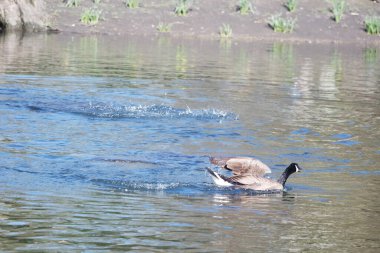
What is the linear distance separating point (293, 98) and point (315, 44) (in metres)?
16.1

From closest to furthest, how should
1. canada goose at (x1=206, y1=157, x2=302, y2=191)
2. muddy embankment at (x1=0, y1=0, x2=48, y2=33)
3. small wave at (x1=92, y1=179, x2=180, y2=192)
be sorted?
small wave at (x1=92, y1=179, x2=180, y2=192)
canada goose at (x1=206, y1=157, x2=302, y2=191)
muddy embankment at (x1=0, y1=0, x2=48, y2=33)

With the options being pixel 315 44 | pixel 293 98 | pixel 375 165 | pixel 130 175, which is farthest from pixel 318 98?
pixel 315 44

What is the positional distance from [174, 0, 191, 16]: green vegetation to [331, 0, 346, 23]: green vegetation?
5.66 metres

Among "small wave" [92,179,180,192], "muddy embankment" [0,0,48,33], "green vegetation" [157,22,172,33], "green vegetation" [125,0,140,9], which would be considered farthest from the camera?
"green vegetation" [125,0,140,9]

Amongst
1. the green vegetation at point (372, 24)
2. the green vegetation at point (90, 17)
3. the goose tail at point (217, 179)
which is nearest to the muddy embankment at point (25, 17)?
the green vegetation at point (90, 17)

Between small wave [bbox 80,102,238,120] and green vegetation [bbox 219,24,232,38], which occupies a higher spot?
green vegetation [bbox 219,24,232,38]

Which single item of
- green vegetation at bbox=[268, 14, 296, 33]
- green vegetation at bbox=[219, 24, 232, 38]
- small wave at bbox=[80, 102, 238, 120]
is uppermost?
green vegetation at bbox=[268, 14, 296, 33]

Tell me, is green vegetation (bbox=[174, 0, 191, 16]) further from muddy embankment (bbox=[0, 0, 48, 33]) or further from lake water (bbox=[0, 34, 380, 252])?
lake water (bbox=[0, 34, 380, 252])

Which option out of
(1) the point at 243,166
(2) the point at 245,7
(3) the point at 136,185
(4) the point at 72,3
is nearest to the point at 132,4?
(4) the point at 72,3

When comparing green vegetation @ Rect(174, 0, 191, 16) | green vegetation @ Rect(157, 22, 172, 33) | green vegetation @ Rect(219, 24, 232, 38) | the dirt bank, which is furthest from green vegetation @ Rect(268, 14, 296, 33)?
green vegetation @ Rect(157, 22, 172, 33)

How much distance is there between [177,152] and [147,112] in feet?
11.8

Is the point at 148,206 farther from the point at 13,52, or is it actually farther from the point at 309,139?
the point at 13,52

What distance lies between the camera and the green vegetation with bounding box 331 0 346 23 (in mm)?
38000

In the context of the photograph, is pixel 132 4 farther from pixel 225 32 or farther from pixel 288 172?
pixel 288 172
